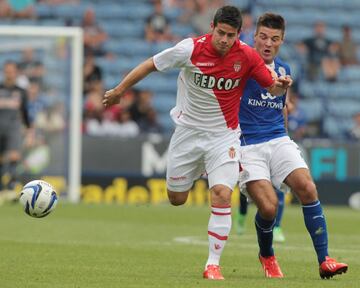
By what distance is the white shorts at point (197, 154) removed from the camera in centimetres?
929

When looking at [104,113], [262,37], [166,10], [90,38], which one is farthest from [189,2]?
[262,37]

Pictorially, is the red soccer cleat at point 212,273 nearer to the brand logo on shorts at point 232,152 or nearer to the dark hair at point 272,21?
the brand logo on shorts at point 232,152

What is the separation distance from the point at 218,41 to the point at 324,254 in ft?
6.25

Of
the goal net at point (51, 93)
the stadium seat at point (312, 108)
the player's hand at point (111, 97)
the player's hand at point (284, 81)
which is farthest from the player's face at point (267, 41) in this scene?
the stadium seat at point (312, 108)

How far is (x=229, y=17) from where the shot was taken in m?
8.86

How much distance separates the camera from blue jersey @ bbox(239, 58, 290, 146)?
9.73 meters

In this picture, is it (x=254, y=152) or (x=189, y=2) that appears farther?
(x=189, y=2)

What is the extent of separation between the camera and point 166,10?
2700 cm

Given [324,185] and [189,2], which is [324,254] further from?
[189,2]

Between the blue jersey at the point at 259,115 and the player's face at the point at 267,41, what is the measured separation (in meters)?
0.18

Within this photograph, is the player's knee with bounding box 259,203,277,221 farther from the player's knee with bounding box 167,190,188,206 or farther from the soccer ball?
the soccer ball

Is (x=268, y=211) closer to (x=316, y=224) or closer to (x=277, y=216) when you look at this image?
(x=316, y=224)

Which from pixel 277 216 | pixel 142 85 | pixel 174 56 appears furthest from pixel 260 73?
pixel 142 85

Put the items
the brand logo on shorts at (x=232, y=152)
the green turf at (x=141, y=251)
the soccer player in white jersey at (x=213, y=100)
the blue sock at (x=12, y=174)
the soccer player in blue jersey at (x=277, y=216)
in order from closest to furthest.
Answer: the green turf at (x=141, y=251) → the soccer player in white jersey at (x=213, y=100) → the brand logo on shorts at (x=232, y=152) → the soccer player in blue jersey at (x=277, y=216) → the blue sock at (x=12, y=174)
